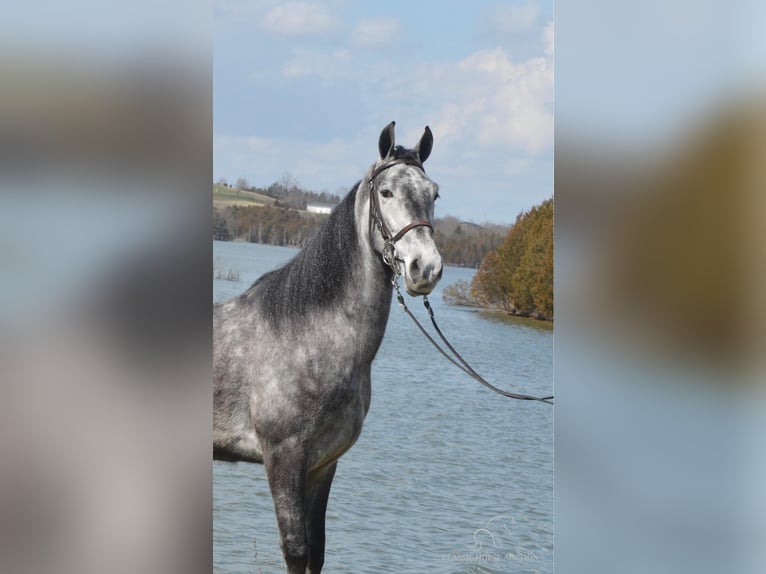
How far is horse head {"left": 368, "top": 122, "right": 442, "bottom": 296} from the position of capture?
249cm

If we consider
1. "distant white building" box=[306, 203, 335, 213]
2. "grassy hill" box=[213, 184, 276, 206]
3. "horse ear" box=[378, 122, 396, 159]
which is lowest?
"distant white building" box=[306, 203, 335, 213]

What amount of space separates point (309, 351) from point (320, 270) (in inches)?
10.5

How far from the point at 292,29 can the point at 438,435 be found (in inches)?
65.6

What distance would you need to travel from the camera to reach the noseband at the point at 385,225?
257 centimetres

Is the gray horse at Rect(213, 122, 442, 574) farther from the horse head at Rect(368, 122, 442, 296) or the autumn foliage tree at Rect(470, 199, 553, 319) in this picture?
the autumn foliage tree at Rect(470, 199, 553, 319)

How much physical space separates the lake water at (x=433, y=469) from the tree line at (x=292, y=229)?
0.07m

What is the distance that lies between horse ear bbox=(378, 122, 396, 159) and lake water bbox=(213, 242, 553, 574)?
0.63 m
